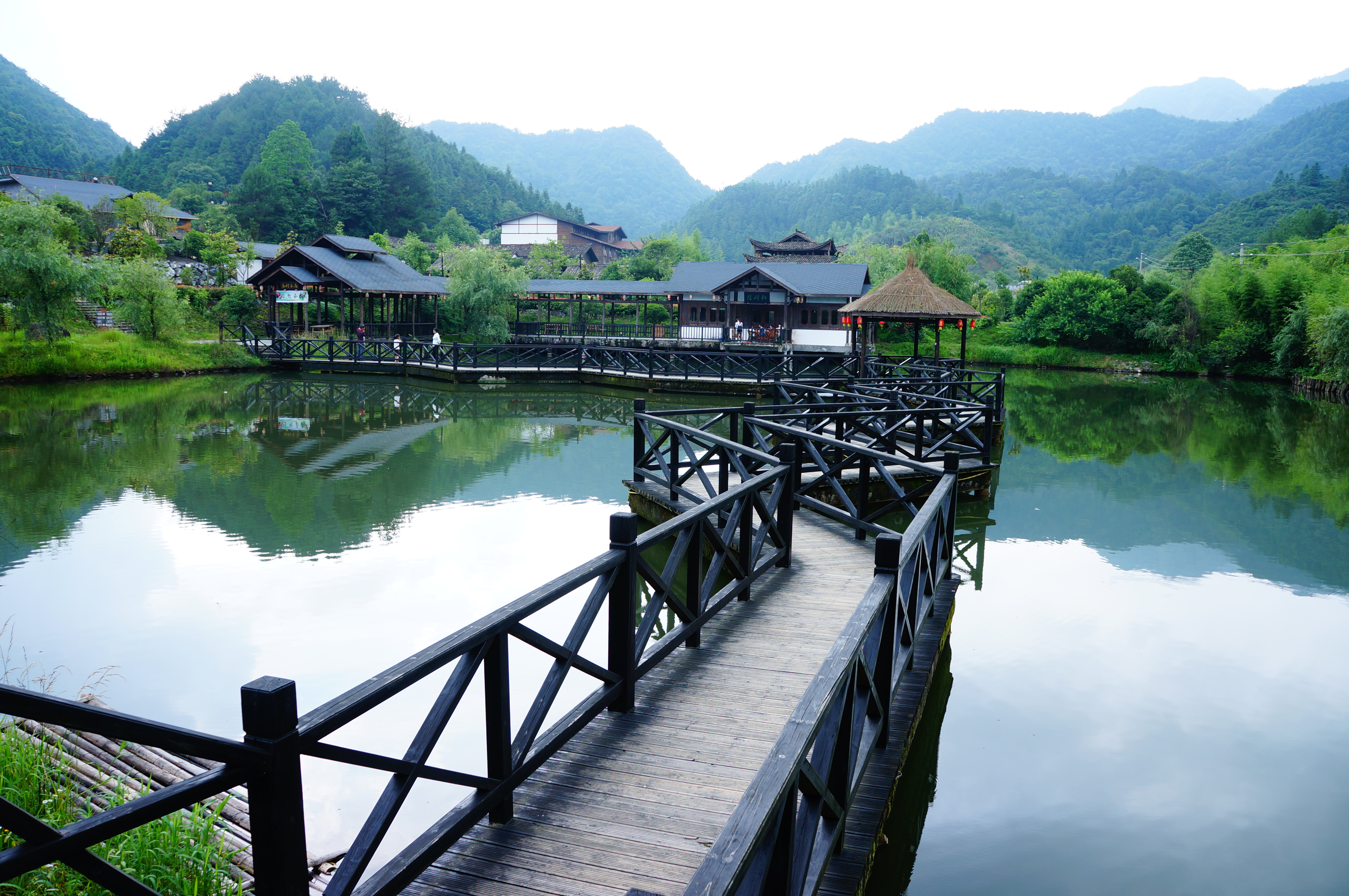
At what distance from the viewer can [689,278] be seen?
3791cm

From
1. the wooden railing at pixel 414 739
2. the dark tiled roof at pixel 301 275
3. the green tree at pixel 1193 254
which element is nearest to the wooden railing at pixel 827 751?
the wooden railing at pixel 414 739

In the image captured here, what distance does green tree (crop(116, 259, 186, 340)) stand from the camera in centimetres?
2673

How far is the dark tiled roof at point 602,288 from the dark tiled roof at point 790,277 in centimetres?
84

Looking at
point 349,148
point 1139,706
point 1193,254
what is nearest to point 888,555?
point 1139,706

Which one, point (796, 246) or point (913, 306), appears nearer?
point (913, 306)

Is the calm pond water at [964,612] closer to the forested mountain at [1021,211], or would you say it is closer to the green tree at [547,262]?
the green tree at [547,262]

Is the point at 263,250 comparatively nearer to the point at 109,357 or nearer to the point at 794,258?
the point at 109,357

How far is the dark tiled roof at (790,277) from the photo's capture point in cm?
3522

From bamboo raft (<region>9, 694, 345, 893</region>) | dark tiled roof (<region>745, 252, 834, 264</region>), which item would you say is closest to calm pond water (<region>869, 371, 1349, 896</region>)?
bamboo raft (<region>9, 694, 345, 893</region>)

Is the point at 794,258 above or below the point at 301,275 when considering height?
above

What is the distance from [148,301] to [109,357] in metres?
2.60

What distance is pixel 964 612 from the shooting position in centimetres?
827

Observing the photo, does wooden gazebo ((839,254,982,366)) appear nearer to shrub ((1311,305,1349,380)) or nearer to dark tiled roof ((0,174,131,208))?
shrub ((1311,305,1349,380))

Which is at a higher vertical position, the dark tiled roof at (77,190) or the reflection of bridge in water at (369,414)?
the dark tiled roof at (77,190)
